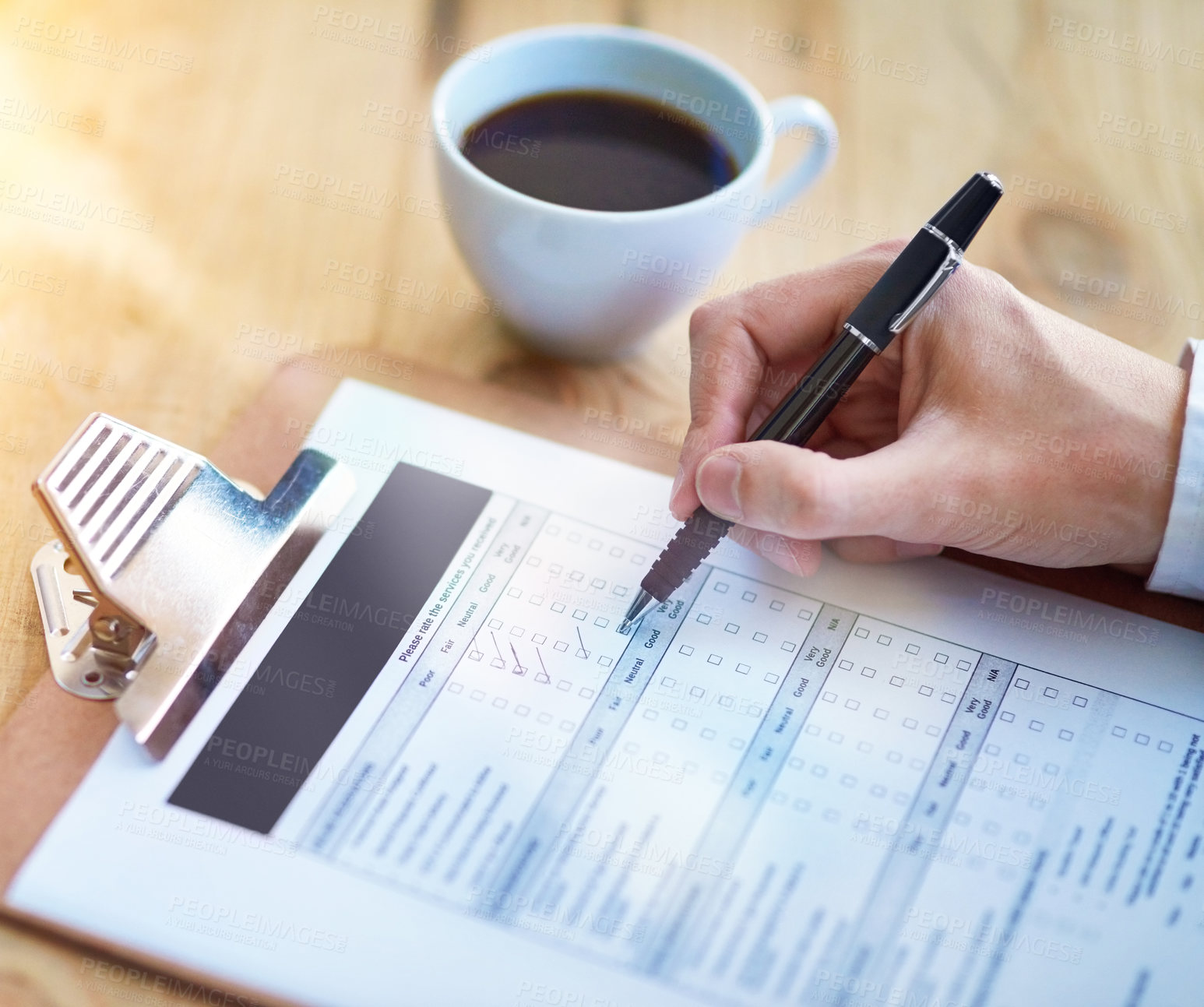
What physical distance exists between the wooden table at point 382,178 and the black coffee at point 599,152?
10 centimetres

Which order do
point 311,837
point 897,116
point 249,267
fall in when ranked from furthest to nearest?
1. point 897,116
2. point 249,267
3. point 311,837

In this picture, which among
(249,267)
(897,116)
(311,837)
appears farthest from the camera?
(897,116)

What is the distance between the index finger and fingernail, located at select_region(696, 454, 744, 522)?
56 mm

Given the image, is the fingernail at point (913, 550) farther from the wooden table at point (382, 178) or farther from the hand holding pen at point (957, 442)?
the wooden table at point (382, 178)

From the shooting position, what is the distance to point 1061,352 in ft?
1.61

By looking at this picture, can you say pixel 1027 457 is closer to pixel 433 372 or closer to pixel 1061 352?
pixel 1061 352

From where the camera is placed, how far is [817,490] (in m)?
0.43

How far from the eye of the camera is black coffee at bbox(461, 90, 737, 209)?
1.77 feet

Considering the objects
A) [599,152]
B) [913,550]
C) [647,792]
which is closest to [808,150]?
[599,152]

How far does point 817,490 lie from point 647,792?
0.46ft

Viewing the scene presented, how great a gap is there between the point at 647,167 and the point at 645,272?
7 centimetres

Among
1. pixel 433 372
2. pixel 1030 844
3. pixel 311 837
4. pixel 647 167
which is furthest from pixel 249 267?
pixel 1030 844

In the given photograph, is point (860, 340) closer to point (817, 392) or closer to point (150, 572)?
point (817, 392)

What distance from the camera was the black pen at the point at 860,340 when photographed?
0.48m
